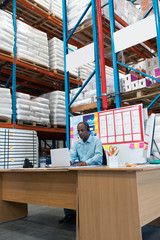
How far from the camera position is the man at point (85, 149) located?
397 cm

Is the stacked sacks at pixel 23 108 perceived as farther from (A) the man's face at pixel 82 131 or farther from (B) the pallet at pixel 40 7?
(A) the man's face at pixel 82 131

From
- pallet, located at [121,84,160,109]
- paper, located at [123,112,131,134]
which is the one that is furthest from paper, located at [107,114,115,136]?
pallet, located at [121,84,160,109]

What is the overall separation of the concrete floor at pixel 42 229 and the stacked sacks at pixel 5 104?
2.96 metres

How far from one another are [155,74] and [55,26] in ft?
16.6

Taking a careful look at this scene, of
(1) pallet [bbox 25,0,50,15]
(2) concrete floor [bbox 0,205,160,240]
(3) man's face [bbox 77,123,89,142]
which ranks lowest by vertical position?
(2) concrete floor [bbox 0,205,160,240]

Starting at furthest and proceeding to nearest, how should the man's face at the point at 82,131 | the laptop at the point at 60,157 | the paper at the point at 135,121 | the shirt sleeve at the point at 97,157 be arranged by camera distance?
the paper at the point at 135,121 < the man's face at the point at 82,131 < the shirt sleeve at the point at 97,157 < the laptop at the point at 60,157

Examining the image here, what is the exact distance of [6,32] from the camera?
22.1 ft

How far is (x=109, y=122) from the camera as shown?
513 centimetres

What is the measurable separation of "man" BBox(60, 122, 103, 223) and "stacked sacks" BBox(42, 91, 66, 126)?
154 inches

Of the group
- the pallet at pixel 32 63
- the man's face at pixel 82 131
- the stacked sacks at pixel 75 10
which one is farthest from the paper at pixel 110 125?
the pallet at pixel 32 63

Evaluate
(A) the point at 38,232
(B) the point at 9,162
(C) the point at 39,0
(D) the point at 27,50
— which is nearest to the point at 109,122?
(A) the point at 38,232

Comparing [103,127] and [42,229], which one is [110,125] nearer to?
[103,127]

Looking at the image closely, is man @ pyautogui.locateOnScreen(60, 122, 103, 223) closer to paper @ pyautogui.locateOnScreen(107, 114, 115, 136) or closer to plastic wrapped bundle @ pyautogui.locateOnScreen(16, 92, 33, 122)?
paper @ pyautogui.locateOnScreen(107, 114, 115, 136)

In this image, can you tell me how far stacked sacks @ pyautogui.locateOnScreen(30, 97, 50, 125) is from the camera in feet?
24.5
